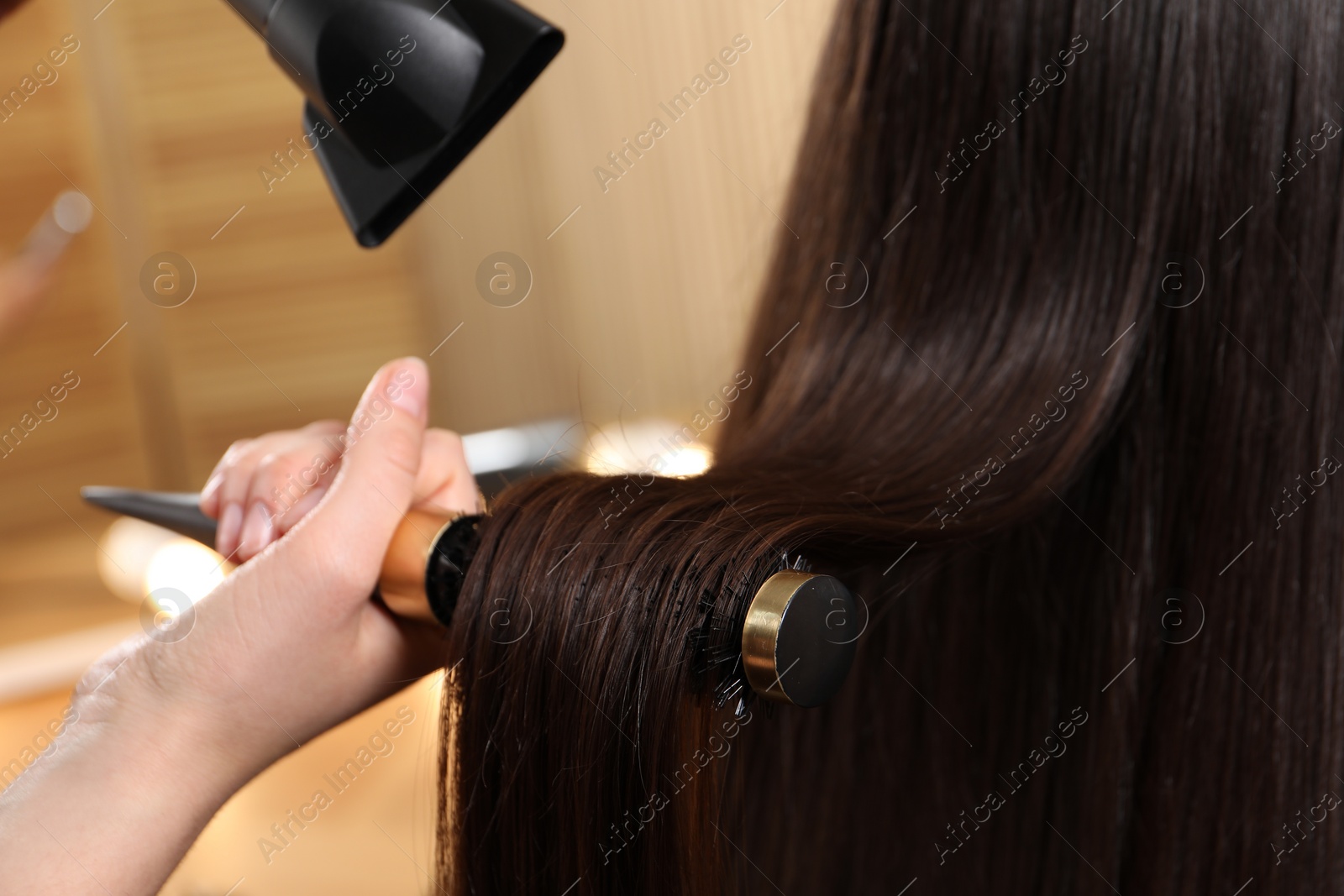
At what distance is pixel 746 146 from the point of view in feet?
5.66

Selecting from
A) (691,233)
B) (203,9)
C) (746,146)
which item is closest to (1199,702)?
(746,146)

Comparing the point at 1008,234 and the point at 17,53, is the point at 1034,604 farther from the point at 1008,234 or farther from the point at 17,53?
the point at 17,53

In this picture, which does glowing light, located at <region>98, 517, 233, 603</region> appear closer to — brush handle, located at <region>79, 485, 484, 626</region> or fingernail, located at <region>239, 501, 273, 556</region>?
fingernail, located at <region>239, 501, 273, 556</region>

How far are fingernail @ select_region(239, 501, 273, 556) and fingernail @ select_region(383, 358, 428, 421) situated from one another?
81 mm

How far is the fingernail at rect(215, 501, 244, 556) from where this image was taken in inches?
18.7

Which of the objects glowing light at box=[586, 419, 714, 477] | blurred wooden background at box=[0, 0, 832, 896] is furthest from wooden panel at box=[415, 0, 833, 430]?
glowing light at box=[586, 419, 714, 477]

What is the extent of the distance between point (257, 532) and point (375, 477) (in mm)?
96

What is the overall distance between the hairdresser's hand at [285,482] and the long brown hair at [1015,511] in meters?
0.12

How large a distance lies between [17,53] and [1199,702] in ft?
8.95

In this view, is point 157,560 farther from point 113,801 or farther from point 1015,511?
point 1015,511

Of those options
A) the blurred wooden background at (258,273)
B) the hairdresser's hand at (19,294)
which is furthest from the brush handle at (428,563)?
the blurred wooden background at (258,273)

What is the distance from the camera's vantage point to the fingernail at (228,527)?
475mm

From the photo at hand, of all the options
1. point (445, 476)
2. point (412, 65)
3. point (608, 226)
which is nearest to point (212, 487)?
point (445, 476)

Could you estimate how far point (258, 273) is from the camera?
8.70 feet
